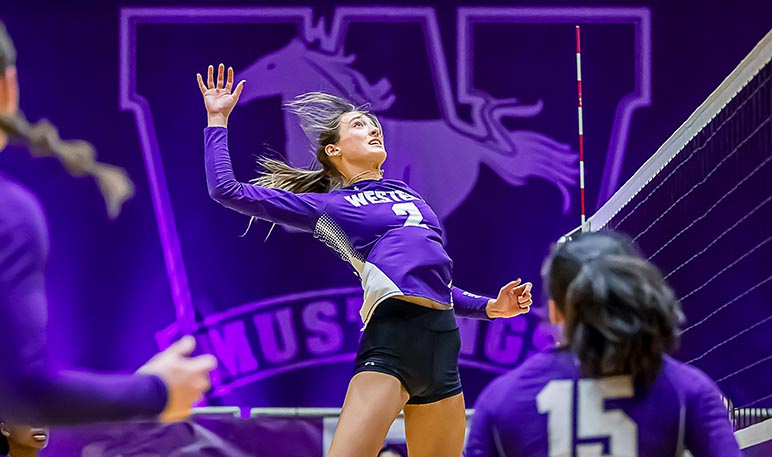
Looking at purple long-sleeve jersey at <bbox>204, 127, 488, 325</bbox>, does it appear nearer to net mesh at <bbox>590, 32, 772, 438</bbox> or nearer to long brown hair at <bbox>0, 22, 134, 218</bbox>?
net mesh at <bbox>590, 32, 772, 438</bbox>

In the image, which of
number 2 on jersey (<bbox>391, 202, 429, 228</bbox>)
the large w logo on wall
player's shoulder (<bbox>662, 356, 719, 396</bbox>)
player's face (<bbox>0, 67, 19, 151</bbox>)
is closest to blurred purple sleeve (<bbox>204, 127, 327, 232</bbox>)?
number 2 on jersey (<bbox>391, 202, 429, 228</bbox>)

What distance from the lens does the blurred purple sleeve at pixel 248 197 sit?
3783 millimetres

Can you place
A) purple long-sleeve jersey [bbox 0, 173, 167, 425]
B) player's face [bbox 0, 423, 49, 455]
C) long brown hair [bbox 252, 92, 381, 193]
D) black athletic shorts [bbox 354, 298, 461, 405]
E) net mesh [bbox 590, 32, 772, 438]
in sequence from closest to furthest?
purple long-sleeve jersey [bbox 0, 173, 167, 425], black athletic shorts [bbox 354, 298, 461, 405], long brown hair [bbox 252, 92, 381, 193], player's face [bbox 0, 423, 49, 455], net mesh [bbox 590, 32, 772, 438]

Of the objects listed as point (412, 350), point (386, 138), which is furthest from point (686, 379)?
point (386, 138)

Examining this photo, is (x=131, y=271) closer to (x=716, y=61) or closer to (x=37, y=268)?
(x=716, y=61)

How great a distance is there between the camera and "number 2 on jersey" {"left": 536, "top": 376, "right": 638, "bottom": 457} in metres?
2.03

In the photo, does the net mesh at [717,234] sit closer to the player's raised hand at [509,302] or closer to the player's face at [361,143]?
the player's raised hand at [509,302]

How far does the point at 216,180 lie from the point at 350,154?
0.64 metres

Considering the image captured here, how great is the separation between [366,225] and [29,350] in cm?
243

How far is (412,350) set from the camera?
3656mm

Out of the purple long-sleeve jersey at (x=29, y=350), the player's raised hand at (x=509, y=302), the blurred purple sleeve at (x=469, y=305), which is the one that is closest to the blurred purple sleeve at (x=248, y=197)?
the blurred purple sleeve at (x=469, y=305)

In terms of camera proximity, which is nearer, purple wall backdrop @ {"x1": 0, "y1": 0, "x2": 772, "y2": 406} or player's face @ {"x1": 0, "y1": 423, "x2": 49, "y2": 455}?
player's face @ {"x1": 0, "y1": 423, "x2": 49, "y2": 455}

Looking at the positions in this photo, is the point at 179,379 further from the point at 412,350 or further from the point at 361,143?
the point at 361,143

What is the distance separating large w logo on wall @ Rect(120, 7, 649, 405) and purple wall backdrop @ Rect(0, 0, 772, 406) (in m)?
0.01
